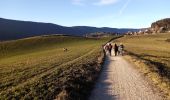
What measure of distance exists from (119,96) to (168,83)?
4.20 metres

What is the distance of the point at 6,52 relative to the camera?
110000 mm

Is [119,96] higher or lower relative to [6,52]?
higher

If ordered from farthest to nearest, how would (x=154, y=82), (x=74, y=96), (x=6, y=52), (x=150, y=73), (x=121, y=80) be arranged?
(x=6, y=52) → (x=150, y=73) → (x=121, y=80) → (x=154, y=82) → (x=74, y=96)

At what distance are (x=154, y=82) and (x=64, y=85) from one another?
18.3 ft

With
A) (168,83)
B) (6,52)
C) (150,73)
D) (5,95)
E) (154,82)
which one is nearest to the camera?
(5,95)

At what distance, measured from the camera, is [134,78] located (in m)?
24.2

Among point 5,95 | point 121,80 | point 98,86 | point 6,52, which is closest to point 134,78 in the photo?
point 121,80

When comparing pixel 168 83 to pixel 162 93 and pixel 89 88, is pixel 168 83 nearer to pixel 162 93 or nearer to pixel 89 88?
pixel 162 93

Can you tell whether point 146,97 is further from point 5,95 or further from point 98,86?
point 5,95

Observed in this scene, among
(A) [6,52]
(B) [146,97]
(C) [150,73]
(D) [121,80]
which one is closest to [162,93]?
(B) [146,97]

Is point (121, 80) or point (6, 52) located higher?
point (121, 80)

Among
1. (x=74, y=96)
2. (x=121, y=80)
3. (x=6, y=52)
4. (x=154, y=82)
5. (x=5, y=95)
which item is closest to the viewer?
(x=74, y=96)

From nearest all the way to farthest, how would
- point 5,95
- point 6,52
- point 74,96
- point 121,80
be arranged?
point 74,96, point 5,95, point 121,80, point 6,52

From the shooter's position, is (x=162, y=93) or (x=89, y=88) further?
(x=89, y=88)
